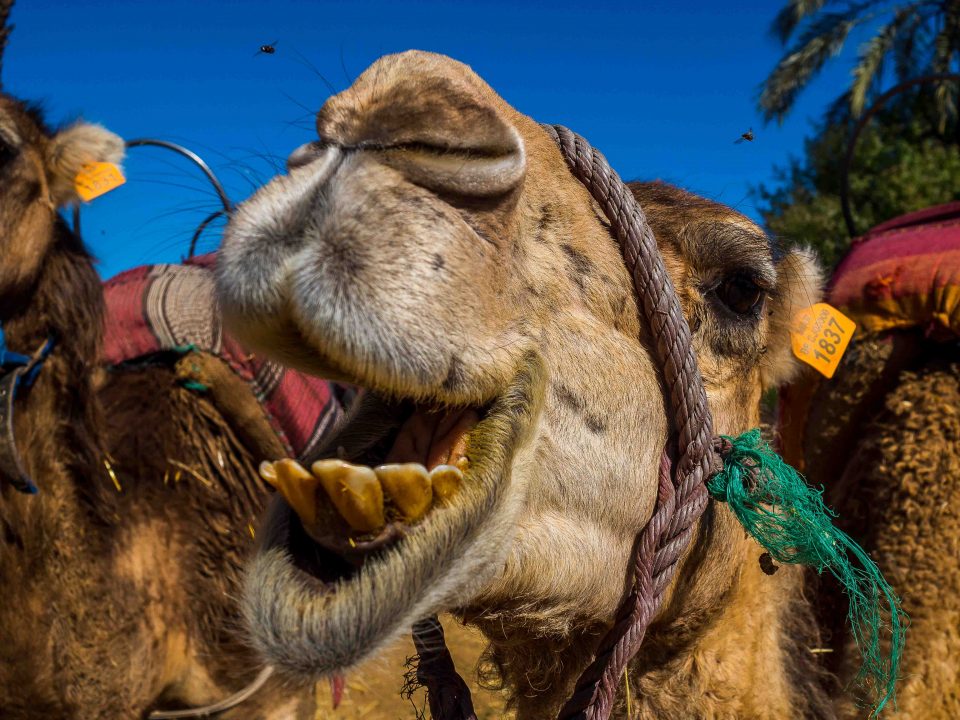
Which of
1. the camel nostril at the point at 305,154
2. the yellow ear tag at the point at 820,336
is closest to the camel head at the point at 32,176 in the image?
the camel nostril at the point at 305,154

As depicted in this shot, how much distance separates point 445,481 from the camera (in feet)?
4.54

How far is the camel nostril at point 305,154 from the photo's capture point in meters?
1.51

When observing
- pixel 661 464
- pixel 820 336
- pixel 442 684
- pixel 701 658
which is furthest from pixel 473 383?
pixel 820 336

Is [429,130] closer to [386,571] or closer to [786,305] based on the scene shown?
[386,571]

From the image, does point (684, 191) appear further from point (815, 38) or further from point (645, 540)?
point (815, 38)

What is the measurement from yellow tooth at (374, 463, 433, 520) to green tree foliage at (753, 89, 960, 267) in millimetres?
13999

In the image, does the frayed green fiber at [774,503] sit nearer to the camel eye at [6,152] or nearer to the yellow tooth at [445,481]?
the yellow tooth at [445,481]

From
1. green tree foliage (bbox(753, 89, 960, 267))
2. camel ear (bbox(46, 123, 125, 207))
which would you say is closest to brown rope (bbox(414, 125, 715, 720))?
camel ear (bbox(46, 123, 125, 207))

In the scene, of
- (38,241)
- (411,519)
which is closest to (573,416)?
(411,519)

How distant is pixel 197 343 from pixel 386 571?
3206 mm

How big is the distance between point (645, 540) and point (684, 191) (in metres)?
1.09

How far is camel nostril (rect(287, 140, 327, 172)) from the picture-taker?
4.94ft

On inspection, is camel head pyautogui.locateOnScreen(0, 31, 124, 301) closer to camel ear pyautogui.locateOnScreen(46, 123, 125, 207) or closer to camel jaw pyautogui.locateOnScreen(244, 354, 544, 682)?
camel ear pyautogui.locateOnScreen(46, 123, 125, 207)

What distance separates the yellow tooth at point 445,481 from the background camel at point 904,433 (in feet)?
5.76
